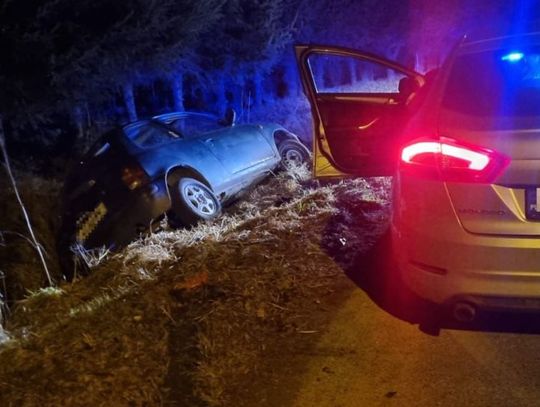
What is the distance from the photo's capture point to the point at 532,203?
9.35 feet

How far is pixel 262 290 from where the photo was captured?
13.9ft

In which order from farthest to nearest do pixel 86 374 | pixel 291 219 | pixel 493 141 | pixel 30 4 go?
pixel 30 4 < pixel 291 219 < pixel 86 374 < pixel 493 141

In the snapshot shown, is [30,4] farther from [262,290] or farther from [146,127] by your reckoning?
[262,290]

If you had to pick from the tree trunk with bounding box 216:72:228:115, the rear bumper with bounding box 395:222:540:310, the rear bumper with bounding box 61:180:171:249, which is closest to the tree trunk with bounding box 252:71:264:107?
the tree trunk with bounding box 216:72:228:115

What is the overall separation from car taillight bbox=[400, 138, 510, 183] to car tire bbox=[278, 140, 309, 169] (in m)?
5.24

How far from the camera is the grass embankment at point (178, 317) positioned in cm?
329

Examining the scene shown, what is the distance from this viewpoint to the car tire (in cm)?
855

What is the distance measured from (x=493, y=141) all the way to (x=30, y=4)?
797 cm

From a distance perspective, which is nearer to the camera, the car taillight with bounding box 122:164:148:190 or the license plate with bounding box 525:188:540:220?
the license plate with bounding box 525:188:540:220

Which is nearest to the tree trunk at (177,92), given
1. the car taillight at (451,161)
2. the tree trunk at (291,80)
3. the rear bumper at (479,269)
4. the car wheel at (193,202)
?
the tree trunk at (291,80)

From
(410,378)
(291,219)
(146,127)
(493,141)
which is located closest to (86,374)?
(410,378)

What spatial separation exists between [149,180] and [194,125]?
155 cm

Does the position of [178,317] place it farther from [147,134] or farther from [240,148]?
[240,148]

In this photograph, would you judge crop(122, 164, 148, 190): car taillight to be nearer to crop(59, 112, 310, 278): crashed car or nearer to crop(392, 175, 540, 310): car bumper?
crop(59, 112, 310, 278): crashed car
